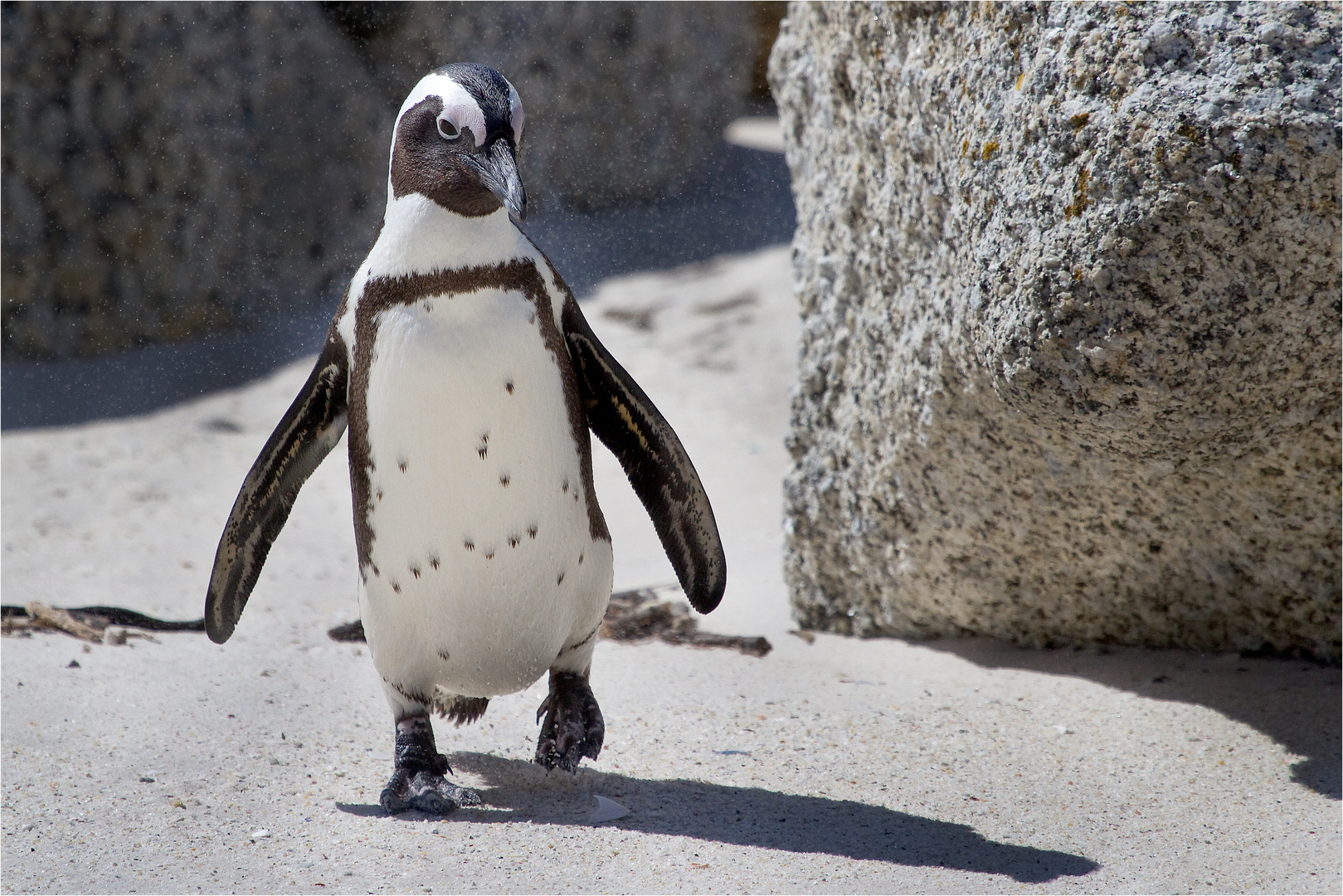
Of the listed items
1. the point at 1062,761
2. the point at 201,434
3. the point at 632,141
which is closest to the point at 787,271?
the point at 632,141

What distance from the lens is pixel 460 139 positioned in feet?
7.06

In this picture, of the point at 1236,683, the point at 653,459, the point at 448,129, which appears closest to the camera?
the point at 448,129

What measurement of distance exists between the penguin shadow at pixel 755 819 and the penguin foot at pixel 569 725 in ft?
0.29

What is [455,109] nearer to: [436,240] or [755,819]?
[436,240]

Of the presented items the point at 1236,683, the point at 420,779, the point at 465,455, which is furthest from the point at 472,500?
the point at 1236,683

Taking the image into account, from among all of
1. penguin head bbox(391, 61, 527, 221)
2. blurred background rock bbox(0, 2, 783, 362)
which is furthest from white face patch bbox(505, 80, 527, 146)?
blurred background rock bbox(0, 2, 783, 362)

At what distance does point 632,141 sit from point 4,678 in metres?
6.86

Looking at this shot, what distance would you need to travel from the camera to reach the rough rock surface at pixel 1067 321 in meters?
2.19

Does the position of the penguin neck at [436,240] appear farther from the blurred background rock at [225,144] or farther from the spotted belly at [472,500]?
the blurred background rock at [225,144]

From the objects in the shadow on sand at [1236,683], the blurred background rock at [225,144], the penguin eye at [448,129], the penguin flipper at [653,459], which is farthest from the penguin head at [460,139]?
the blurred background rock at [225,144]

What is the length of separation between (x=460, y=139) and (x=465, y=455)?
1.92 feet

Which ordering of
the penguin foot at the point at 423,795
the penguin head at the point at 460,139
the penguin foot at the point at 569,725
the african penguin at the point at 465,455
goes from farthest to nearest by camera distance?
the penguin foot at the point at 569,725
the penguin foot at the point at 423,795
the african penguin at the point at 465,455
the penguin head at the point at 460,139

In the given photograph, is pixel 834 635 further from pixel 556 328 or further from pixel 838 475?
pixel 556 328

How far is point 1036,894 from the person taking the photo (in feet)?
6.66
